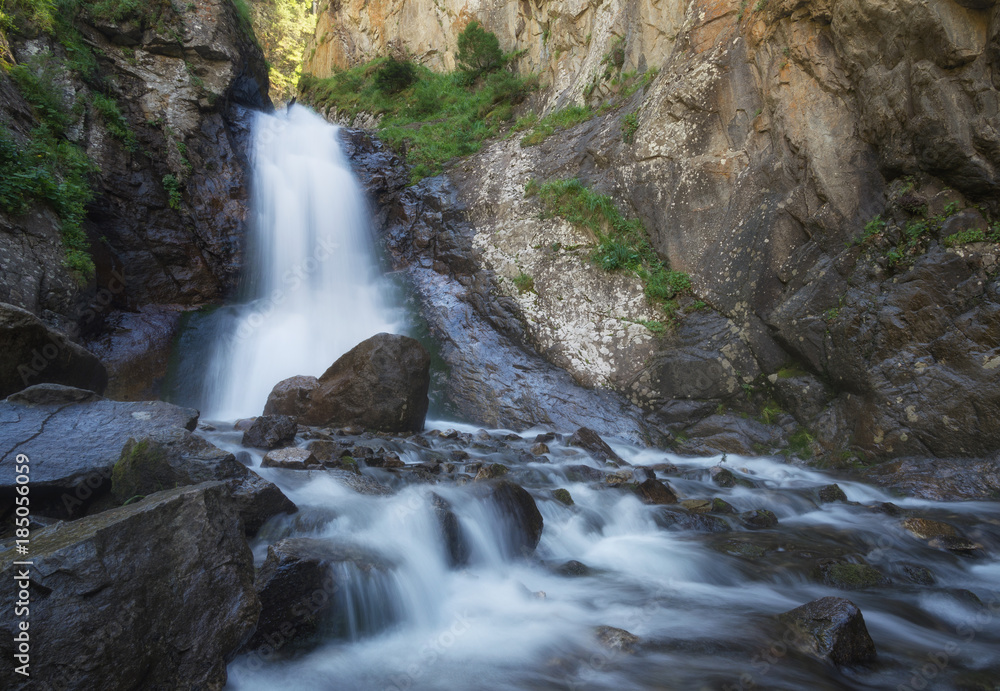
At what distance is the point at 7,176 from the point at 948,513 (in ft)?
43.7

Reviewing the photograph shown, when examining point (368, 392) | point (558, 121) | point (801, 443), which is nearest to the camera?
point (801, 443)

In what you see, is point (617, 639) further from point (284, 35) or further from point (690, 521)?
point (284, 35)

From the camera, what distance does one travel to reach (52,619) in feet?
6.98

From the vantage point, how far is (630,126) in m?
10.8

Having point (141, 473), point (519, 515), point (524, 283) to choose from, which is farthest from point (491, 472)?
point (524, 283)

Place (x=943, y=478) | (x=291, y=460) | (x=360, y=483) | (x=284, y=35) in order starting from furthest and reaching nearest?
(x=284, y=35), (x=943, y=478), (x=291, y=460), (x=360, y=483)

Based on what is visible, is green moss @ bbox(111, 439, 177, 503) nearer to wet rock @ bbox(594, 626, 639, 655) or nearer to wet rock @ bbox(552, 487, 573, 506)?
wet rock @ bbox(594, 626, 639, 655)

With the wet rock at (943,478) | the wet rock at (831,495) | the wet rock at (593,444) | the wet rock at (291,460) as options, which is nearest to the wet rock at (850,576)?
the wet rock at (831,495)

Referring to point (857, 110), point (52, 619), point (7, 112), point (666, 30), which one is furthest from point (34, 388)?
point (666, 30)

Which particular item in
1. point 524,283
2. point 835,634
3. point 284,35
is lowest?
point 835,634

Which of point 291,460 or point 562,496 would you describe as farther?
point 562,496

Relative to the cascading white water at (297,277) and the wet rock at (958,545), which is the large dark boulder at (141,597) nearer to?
the wet rock at (958,545)

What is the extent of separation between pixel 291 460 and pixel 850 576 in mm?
4972

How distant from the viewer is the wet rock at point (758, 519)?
5.29 metres
